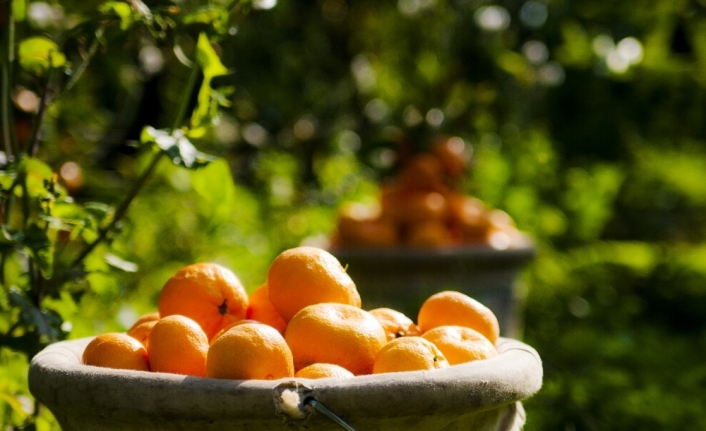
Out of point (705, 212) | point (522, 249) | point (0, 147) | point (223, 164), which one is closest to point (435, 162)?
point (522, 249)

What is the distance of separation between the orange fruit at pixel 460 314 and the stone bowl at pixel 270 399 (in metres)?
0.26

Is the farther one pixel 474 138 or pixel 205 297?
pixel 474 138

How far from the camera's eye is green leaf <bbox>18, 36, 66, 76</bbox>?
1.53 m

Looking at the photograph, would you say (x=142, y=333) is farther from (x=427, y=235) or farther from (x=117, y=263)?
(x=427, y=235)

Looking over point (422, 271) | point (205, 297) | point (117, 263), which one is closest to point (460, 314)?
point (205, 297)

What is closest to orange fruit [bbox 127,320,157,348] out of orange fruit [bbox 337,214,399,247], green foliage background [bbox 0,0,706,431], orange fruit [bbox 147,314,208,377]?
orange fruit [bbox 147,314,208,377]

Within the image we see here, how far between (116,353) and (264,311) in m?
0.28

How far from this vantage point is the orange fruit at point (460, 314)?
139 cm

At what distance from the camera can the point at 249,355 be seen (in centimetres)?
108

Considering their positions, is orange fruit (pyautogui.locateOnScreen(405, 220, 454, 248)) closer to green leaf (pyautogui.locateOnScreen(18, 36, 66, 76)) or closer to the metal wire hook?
green leaf (pyautogui.locateOnScreen(18, 36, 66, 76))

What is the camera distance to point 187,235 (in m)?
3.32

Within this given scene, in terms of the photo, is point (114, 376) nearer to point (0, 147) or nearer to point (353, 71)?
point (0, 147)

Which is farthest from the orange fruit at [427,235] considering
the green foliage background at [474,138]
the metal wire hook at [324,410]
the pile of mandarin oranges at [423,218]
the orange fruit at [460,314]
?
the metal wire hook at [324,410]

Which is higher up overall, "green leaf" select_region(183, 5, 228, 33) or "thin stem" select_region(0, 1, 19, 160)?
"green leaf" select_region(183, 5, 228, 33)
